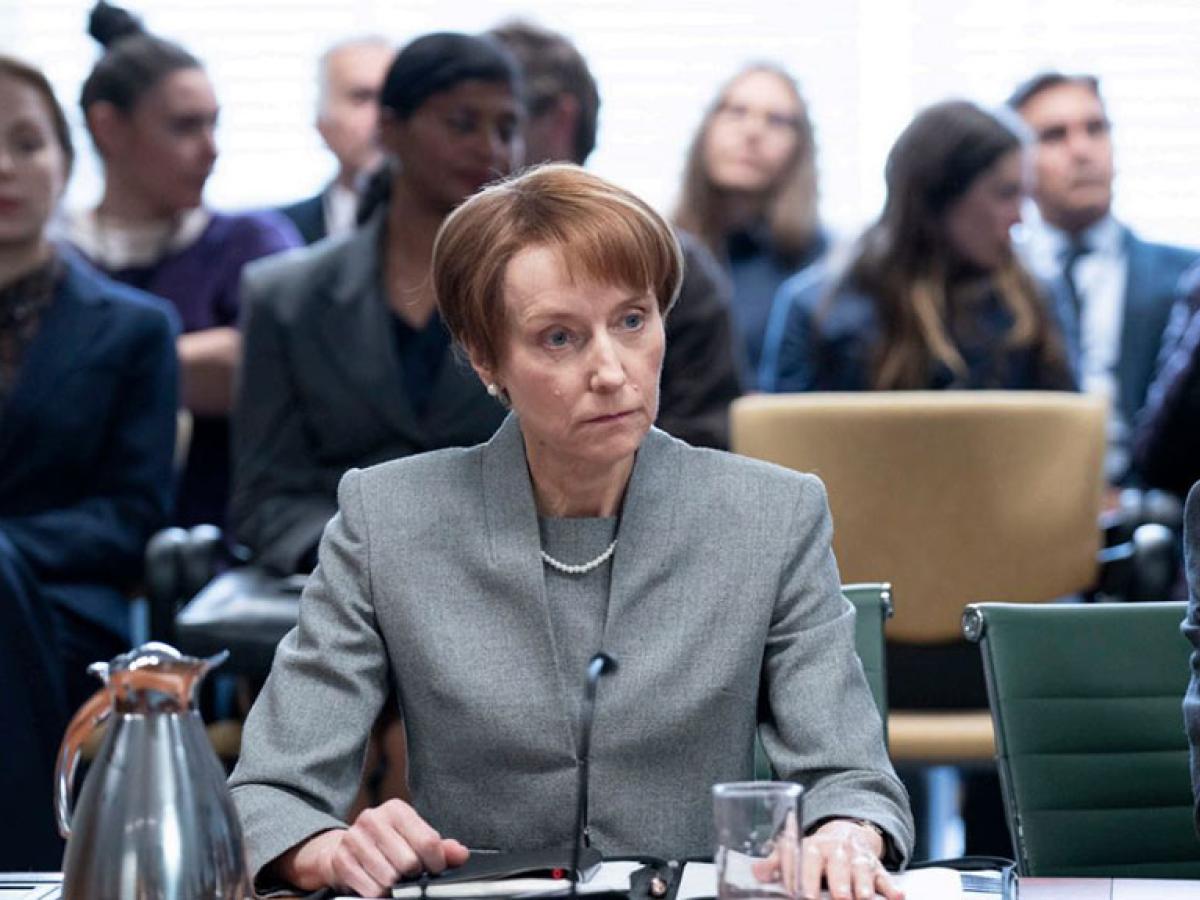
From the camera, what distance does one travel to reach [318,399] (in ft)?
11.8

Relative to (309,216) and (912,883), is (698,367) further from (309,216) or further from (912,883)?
(912,883)

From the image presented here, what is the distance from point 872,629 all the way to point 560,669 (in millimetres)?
418

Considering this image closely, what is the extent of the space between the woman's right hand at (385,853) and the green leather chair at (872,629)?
646 millimetres

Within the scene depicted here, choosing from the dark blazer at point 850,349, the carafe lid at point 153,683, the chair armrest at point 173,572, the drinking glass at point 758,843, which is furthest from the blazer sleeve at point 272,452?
the drinking glass at point 758,843

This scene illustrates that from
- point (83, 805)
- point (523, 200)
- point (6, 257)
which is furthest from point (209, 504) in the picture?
point (83, 805)

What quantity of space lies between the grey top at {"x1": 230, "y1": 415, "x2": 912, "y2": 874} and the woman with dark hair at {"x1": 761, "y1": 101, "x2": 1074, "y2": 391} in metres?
1.99

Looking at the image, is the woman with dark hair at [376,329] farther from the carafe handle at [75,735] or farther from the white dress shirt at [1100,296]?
the carafe handle at [75,735]

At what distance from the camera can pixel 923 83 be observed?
6.11 m

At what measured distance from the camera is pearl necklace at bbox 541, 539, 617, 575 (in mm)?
2021

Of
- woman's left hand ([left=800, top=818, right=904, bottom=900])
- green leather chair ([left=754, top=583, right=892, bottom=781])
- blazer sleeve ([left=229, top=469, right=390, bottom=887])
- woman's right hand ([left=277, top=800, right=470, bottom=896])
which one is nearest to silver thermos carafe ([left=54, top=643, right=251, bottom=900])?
woman's right hand ([left=277, top=800, right=470, bottom=896])

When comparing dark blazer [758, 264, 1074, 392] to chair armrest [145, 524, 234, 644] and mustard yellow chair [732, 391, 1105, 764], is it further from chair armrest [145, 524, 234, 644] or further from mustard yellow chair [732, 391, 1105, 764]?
chair armrest [145, 524, 234, 644]

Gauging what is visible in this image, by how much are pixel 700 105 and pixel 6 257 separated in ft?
8.71

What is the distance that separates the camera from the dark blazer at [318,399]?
3525mm

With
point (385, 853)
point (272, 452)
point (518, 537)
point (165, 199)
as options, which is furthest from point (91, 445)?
point (385, 853)
